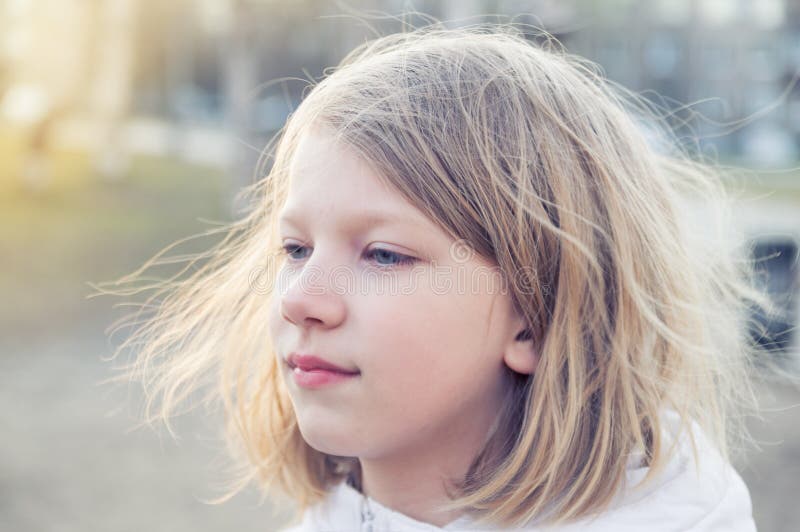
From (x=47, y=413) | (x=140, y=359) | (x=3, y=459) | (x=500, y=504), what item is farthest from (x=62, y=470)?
(x=500, y=504)

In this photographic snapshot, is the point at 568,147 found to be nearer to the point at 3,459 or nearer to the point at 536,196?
the point at 536,196

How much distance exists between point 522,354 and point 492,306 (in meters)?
0.09

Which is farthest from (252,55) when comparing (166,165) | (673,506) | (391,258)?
(673,506)

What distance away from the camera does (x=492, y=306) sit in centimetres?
107

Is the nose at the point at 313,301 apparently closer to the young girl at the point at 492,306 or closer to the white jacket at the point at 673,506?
the young girl at the point at 492,306

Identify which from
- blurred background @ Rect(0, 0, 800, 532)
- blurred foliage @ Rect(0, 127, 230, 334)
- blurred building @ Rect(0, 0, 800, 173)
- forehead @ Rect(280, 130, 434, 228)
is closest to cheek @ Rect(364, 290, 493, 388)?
forehead @ Rect(280, 130, 434, 228)

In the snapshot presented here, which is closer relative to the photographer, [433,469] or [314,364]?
[314,364]

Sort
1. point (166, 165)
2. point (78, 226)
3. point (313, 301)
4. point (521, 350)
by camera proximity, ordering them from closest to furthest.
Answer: point (313, 301), point (521, 350), point (78, 226), point (166, 165)

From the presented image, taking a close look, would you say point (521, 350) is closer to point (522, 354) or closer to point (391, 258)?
point (522, 354)

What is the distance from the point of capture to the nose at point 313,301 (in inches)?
39.3

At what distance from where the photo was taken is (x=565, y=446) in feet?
3.56

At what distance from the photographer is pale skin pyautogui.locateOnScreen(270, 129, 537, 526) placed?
100 cm

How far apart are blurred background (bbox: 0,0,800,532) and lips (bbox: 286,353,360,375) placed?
26.7 inches

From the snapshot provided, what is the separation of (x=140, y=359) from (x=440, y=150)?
0.68 m
